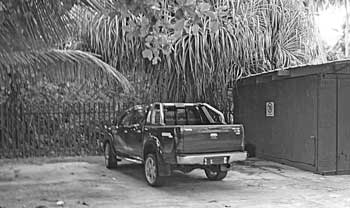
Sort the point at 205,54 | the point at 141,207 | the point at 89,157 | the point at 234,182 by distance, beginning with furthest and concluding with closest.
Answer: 1. the point at 89,157
2. the point at 205,54
3. the point at 234,182
4. the point at 141,207

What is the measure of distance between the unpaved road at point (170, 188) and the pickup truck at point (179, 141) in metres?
0.45

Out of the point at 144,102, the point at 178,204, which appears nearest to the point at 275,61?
the point at 144,102

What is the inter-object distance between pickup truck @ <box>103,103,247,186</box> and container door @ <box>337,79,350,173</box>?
299cm

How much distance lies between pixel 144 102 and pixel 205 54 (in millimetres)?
3010

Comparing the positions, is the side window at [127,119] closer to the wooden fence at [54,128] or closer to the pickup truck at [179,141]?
the pickup truck at [179,141]

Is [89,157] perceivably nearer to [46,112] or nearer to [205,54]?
[46,112]

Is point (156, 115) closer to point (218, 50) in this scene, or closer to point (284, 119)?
point (284, 119)

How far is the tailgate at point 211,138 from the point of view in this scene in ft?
30.6

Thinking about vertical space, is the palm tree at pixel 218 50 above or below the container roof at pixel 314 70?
above

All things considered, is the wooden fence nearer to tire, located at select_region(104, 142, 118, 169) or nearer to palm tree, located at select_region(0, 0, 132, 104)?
tire, located at select_region(104, 142, 118, 169)

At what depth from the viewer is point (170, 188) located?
9852 millimetres

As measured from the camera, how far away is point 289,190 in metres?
9.59

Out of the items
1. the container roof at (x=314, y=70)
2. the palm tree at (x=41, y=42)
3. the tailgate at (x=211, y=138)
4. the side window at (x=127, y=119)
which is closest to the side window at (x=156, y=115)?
the palm tree at (x=41, y=42)

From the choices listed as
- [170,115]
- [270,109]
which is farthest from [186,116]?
[270,109]
